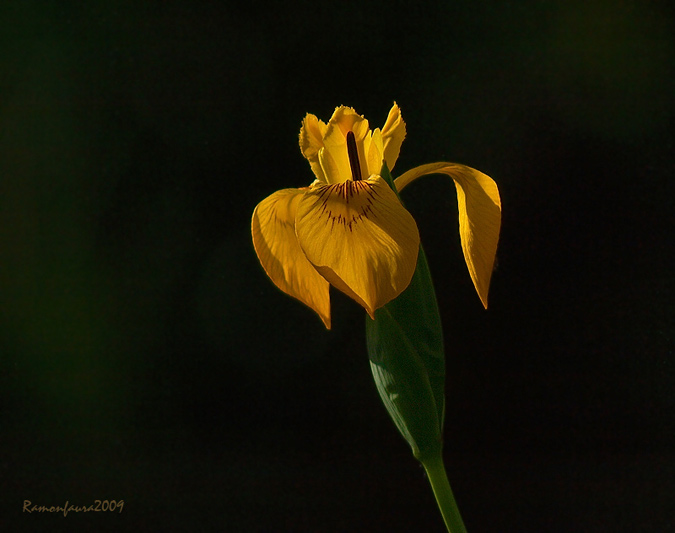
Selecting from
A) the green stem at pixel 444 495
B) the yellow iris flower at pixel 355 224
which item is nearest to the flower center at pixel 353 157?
the yellow iris flower at pixel 355 224

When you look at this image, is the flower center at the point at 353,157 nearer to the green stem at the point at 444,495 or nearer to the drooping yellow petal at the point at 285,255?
the drooping yellow petal at the point at 285,255

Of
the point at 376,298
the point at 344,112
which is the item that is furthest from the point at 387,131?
the point at 376,298

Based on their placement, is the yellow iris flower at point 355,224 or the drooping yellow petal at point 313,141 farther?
the drooping yellow petal at point 313,141

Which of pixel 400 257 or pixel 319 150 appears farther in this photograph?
pixel 319 150

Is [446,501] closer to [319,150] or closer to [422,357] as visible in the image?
[422,357]

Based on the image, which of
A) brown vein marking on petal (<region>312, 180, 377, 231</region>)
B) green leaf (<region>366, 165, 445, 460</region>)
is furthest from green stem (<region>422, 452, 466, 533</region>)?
brown vein marking on petal (<region>312, 180, 377, 231</region>)

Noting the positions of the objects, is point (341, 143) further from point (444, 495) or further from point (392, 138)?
point (444, 495)
